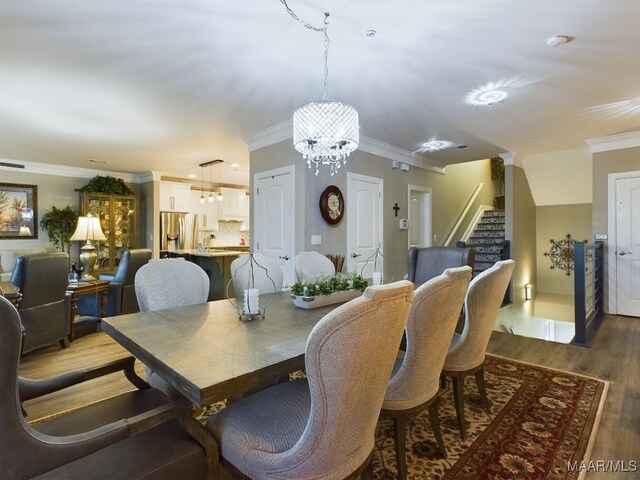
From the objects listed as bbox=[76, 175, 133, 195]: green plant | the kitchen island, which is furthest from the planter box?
bbox=[76, 175, 133, 195]: green plant

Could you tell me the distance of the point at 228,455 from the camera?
1.17m

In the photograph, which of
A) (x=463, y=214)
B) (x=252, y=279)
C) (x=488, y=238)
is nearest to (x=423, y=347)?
(x=252, y=279)

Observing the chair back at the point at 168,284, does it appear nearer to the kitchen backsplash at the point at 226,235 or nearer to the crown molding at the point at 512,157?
the crown molding at the point at 512,157

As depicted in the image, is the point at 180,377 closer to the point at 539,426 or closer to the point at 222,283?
the point at 539,426

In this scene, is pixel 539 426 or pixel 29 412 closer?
pixel 539 426

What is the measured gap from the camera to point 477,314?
6.40 ft

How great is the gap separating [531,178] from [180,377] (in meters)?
6.91

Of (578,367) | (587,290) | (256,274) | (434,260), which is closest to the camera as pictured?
(256,274)

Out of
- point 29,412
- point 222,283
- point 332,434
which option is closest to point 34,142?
point 222,283

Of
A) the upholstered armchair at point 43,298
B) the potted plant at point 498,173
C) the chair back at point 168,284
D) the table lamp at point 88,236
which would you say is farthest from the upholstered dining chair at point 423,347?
the potted plant at point 498,173

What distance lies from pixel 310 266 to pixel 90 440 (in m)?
2.13

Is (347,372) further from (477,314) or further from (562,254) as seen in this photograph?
(562,254)

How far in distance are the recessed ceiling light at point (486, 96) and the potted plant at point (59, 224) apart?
6.93 m

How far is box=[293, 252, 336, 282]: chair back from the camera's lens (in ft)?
9.73
